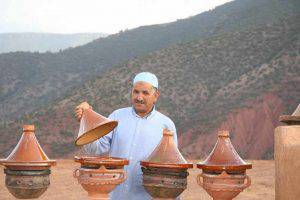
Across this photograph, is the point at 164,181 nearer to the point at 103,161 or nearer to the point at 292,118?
the point at 103,161

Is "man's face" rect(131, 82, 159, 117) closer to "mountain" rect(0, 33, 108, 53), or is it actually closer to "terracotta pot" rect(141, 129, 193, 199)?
"terracotta pot" rect(141, 129, 193, 199)

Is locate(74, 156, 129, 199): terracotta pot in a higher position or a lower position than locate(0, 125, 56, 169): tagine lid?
lower

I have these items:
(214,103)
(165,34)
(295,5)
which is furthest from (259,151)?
(165,34)

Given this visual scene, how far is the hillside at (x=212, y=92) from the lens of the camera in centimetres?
2567

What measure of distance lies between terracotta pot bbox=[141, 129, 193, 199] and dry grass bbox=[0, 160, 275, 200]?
8.16m

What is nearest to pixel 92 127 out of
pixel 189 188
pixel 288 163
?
pixel 288 163

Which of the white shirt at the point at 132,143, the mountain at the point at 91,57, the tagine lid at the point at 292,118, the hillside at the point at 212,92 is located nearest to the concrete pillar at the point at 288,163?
the tagine lid at the point at 292,118

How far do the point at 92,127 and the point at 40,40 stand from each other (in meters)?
129

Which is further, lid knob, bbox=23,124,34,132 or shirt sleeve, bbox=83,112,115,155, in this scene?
shirt sleeve, bbox=83,112,115,155

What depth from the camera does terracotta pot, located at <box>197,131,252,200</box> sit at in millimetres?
3625

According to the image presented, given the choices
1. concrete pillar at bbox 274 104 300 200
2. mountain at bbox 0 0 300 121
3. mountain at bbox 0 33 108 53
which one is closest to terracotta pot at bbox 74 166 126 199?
concrete pillar at bbox 274 104 300 200

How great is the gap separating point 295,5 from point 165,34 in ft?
45.0

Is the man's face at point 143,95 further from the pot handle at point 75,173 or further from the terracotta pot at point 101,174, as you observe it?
the pot handle at point 75,173

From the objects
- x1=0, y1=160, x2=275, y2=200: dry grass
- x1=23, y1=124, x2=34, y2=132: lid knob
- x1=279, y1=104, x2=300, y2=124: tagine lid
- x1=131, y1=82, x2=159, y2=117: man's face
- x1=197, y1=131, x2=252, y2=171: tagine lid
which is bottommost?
x1=0, y1=160, x2=275, y2=200: dry grass
